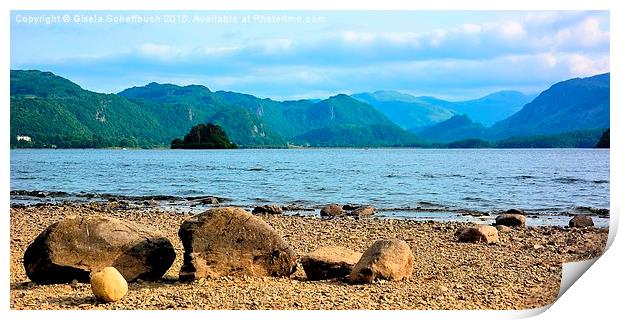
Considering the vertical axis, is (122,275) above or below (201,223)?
below

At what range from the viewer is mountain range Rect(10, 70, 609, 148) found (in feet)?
213

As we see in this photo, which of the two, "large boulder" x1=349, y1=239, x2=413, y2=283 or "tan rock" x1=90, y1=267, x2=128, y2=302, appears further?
"large boulder" x1=349, y1=239, x2=413, y2=283

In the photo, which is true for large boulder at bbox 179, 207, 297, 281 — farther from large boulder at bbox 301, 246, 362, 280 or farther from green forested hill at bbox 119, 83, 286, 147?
green forested hill at bbox 119, 83, 286, 147

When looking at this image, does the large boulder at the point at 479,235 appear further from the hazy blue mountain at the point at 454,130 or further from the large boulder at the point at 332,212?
the hazy blue mountain at the point at 454,130

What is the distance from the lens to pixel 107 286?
8.66 m

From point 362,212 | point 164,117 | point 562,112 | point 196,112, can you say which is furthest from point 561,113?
point 362,212

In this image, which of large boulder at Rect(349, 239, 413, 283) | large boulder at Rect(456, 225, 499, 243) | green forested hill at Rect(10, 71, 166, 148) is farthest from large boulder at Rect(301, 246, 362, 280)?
green forested hill at Rect(10, 71, 166, 148)

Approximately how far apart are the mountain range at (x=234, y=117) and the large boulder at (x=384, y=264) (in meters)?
29.5

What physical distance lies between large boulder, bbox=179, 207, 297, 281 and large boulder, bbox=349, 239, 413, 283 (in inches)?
54.2
